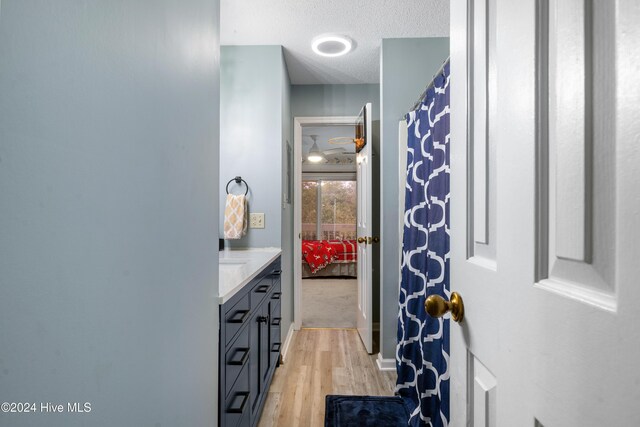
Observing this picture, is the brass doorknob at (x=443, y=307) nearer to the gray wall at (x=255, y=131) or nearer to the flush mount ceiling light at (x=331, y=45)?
the gray wall at (x=255, y=131)

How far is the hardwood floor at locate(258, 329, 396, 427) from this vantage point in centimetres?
194

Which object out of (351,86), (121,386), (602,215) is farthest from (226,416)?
(351,86)

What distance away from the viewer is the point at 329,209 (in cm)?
802

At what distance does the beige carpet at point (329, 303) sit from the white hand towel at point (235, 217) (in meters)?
1.54

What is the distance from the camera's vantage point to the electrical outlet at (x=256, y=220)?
105 inches

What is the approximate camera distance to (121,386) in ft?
1.73

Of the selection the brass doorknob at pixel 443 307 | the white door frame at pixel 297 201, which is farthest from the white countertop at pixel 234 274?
the white door frame at pixel 297 201

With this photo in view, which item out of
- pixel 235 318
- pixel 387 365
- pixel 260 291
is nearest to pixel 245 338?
pixel 235 318

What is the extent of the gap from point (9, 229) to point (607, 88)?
0.66 meters

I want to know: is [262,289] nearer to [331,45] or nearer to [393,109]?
[393,109]

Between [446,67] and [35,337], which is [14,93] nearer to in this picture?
[35,337]

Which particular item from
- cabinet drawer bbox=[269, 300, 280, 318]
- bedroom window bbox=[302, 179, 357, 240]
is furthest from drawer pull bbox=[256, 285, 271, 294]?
bedroom window bbox=[302, 179, 357, 240]

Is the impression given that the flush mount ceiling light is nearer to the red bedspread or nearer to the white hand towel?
the white hand towel

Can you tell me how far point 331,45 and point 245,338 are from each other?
235cm
